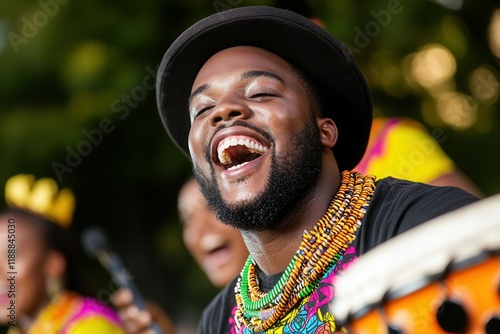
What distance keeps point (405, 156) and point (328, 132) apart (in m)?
1.14

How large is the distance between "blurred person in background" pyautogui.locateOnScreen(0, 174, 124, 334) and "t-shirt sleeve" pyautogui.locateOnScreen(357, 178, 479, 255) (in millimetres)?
3291

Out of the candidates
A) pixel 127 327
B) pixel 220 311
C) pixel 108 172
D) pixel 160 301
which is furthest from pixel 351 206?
pixel 160 301

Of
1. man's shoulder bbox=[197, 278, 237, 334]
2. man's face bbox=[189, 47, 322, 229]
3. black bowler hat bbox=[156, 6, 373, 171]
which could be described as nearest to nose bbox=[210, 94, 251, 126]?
man's face bbox=[189, 47, 322, 229]

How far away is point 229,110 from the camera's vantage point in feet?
9.62

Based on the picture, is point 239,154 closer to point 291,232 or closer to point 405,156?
point 291,232

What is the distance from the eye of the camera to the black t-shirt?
2.45 meters

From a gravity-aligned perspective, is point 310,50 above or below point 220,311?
above

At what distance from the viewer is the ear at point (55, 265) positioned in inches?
240

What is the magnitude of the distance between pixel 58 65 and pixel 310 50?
4436mm

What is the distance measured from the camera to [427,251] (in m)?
1.50

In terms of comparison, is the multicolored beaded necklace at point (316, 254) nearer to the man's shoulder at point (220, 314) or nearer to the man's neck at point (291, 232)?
the man's neck at point (291, 232)

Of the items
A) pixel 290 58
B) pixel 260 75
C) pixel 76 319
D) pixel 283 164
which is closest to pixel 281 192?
pixel 283 164

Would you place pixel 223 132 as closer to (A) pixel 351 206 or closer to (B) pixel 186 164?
(A) pixel 351 206

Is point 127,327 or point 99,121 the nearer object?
point 127,327
